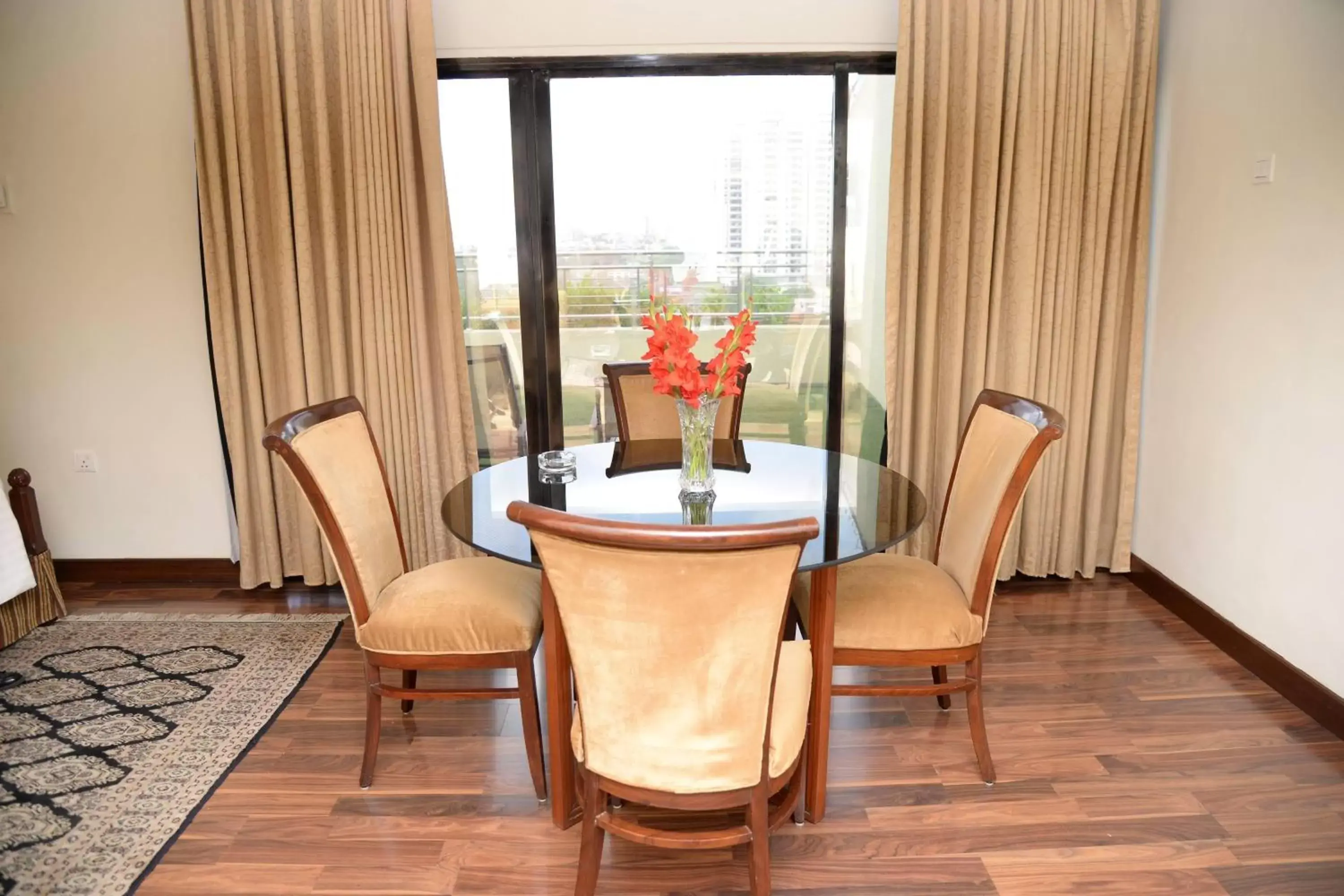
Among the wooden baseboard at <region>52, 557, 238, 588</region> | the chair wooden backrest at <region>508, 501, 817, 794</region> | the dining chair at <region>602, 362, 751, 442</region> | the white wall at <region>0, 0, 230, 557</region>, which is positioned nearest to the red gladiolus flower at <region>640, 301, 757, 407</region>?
the chair wooden backrest at <region>508, 501, 817, 794</region>

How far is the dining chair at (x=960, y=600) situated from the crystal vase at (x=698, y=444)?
43 cm

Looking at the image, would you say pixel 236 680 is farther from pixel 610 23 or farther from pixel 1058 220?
pixel 1058 220

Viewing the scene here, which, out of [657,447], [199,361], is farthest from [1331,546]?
[199,361]

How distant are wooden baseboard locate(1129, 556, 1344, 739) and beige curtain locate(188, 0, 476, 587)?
109 inches

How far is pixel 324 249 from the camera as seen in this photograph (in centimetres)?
344

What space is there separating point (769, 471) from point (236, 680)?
1866 millimetres

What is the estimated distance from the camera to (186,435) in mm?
3740

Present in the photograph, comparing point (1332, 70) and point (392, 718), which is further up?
point (1332, 70)

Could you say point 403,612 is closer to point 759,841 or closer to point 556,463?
point 556,463

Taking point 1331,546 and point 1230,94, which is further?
point 1230,94

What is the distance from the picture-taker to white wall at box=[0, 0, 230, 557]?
345 cm

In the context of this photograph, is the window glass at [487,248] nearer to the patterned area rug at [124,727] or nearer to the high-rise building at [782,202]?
the high-rise building at [782,202]

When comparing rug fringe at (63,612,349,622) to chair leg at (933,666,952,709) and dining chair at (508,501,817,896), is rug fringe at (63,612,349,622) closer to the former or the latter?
dining chair at (508,501,817,896)

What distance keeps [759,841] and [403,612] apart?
106cm
